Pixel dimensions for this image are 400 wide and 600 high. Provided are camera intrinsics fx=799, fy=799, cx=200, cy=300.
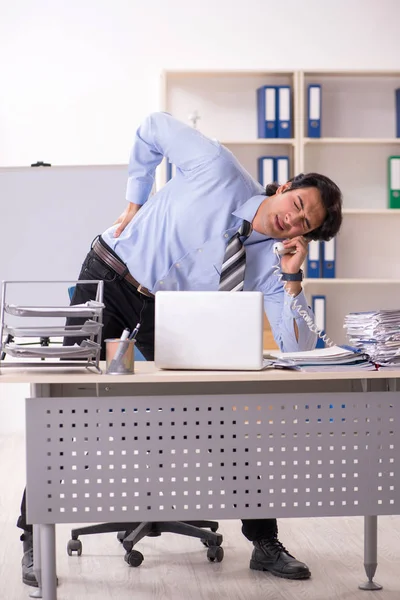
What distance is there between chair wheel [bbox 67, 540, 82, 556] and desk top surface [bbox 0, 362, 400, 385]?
110cm

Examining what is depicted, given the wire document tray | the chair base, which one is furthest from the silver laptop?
the chair base

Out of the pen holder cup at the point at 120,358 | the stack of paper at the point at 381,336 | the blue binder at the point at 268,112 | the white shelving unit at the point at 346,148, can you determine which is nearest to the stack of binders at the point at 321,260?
the white shelving unit at the point at 346,148

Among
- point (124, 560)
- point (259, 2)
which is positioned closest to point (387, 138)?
point (259, 2)

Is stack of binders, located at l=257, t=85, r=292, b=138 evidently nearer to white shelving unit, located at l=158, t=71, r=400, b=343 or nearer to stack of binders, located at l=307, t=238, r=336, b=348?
white shelving unit, located at l=158, t=71, r=400, b=343

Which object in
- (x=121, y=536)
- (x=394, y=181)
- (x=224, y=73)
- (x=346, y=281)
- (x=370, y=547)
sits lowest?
(x=121, y=536)

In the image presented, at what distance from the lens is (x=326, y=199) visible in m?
2.38

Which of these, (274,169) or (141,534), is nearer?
(141,534)

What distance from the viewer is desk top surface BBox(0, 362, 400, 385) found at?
192 cm

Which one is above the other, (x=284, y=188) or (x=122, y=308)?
(x=284, y=188)

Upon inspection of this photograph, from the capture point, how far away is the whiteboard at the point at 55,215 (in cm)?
477

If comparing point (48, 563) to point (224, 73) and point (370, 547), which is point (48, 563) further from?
point (224, 73)

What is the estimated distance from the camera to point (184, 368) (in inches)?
81.4

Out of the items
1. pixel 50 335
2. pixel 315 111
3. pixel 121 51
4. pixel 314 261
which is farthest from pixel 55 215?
pixel 50 335

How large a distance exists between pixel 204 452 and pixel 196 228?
0.83 meters
